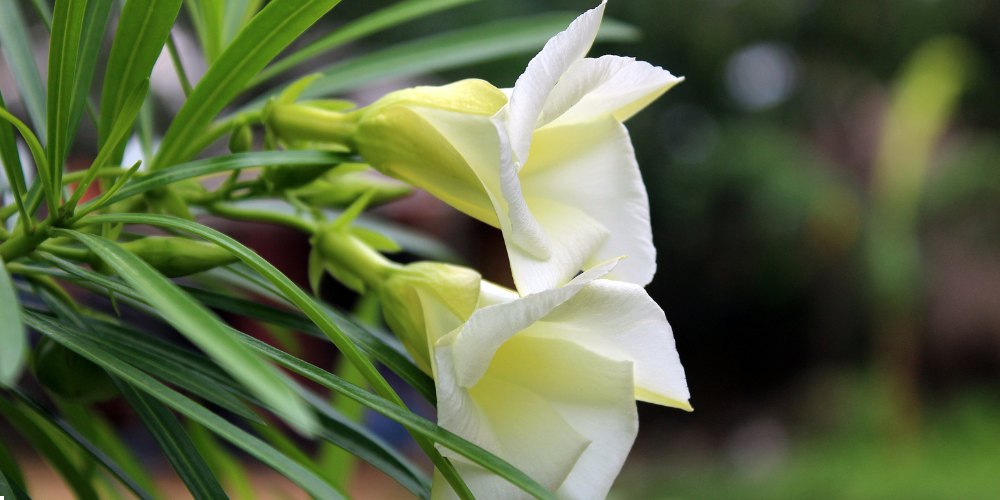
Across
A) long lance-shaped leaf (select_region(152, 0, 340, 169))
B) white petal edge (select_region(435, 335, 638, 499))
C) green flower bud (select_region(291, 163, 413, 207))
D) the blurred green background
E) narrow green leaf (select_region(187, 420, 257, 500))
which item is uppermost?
long lance-shaped leaf (select_region(152, 0, 340, 169))

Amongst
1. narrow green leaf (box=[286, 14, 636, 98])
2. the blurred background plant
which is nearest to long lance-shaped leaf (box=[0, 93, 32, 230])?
narrow green leaf (box=[286, 14, 636, 98])

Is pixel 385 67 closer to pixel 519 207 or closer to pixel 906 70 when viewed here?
pixel 519 207

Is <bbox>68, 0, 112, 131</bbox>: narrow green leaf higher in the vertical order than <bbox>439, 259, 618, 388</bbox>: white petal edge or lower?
higher

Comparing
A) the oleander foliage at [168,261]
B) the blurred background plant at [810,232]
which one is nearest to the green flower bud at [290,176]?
the oleander foliage at [168,261]

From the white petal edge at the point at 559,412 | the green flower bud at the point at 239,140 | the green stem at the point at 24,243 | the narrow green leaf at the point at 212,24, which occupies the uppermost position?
the narrow green leaf at the point at 212,24

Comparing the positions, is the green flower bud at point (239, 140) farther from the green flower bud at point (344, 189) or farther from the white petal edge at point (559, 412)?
the white petal edge at point (559, 412)

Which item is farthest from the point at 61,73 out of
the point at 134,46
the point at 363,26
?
the point at 363,26

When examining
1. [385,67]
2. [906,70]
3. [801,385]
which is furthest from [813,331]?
[385,67]

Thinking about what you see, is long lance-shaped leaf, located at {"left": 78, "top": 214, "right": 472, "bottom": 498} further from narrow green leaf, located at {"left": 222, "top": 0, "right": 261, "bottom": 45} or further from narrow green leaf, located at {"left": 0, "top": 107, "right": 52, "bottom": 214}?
narrow green leaf, located at {"left": 222, "top": 0, "right": 261, "bottom": 45}
